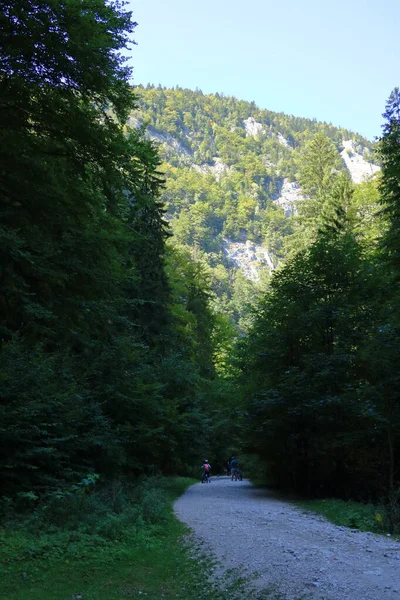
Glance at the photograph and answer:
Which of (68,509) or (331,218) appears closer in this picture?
(68,509)

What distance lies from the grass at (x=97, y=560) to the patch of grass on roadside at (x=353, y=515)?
13.6 ft

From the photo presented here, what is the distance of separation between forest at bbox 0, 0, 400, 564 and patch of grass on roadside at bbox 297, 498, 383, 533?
1.39 feet

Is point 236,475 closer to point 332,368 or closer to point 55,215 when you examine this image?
point 332,368

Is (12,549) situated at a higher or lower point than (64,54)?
lower

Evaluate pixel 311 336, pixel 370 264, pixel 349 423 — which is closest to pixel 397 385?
pixel 349 423

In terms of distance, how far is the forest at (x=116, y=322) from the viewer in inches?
361

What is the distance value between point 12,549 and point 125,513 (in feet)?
12.3

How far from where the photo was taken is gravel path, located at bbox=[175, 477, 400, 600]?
5953 mm

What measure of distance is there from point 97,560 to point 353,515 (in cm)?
706

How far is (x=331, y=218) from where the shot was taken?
3409 cm

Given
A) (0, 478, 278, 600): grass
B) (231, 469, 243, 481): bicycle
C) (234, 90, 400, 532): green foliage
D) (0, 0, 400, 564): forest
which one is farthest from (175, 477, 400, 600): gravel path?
(231, 469, 243, 481): bicycle

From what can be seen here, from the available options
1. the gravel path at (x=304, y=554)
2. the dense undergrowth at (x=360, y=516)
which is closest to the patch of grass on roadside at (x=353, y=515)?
the dense undergrowth at (x=360, y=516)

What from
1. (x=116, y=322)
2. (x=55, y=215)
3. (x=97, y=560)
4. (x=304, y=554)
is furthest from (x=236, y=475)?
(x=97, y=560)

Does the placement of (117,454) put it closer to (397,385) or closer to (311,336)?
(397,385)
